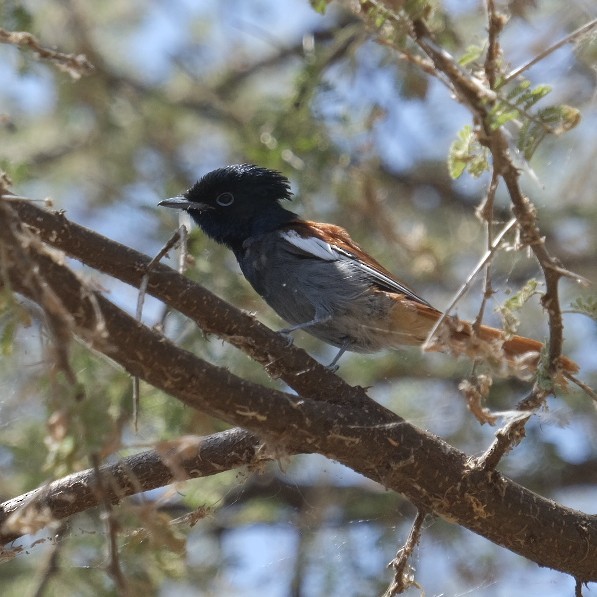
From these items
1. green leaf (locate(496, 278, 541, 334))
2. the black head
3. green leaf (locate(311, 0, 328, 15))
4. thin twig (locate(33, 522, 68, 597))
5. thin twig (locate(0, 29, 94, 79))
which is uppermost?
green leaf (locate(311, 0, 328, 15))

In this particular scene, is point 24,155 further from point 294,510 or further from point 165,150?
point 294,510

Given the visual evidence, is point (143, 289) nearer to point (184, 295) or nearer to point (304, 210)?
point (184, 295)

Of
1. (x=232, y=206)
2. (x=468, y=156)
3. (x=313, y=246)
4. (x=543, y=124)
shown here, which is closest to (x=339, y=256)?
(x=313, y=246)

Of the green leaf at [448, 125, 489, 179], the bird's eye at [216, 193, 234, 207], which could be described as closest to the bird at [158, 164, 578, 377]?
the bird's eye at [216, 193, 234, 207]

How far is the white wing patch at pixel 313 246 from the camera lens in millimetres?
4523

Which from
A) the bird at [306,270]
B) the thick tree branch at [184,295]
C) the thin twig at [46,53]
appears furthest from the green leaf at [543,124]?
the bird at [306,270]

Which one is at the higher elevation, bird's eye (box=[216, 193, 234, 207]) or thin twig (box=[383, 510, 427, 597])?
thin twig (box=[383, 510, 427, 597])

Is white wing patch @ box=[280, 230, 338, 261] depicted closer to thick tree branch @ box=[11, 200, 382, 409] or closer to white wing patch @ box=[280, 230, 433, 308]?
white wing patch @ box=[280, 230, 433, 308]

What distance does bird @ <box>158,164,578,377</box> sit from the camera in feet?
14.3

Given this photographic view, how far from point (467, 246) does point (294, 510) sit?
2259mm

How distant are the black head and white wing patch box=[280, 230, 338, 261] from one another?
0.23 m

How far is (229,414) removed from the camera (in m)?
2.57

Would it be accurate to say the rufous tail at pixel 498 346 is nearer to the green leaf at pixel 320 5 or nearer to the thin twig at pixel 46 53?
the green leaf at pixel 320 5

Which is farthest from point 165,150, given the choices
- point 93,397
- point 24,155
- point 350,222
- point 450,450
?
point 93,397
